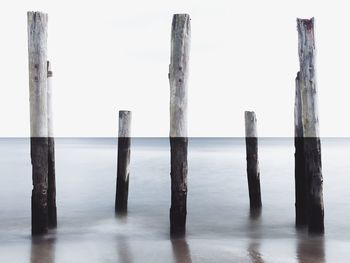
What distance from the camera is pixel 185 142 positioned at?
7086mm

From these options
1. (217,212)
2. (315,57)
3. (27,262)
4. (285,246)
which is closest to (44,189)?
(27,262)

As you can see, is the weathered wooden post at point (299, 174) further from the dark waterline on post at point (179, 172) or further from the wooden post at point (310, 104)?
the dark waterline on post at point (179, 172)

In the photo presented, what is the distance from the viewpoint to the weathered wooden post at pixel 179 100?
6.95m

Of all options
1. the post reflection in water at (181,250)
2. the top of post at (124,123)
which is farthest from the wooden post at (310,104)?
the top of post at (124,123)

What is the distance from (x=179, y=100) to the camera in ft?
23.0

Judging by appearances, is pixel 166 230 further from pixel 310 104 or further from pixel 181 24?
pixel 181 24

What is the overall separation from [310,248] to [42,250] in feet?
12.0

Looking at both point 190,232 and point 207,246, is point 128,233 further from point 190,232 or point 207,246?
point 207,246

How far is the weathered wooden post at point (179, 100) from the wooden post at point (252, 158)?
11.7ft

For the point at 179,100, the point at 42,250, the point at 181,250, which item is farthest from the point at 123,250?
the point at 179,100

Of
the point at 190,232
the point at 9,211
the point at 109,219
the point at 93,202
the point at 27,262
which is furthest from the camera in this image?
the point at 93,202

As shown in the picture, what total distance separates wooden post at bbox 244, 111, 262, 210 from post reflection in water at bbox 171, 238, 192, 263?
360cm

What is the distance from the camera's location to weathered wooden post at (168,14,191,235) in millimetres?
6945

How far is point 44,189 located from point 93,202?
232 inches
